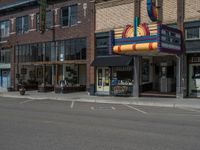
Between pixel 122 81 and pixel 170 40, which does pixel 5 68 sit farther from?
pixel 170 40

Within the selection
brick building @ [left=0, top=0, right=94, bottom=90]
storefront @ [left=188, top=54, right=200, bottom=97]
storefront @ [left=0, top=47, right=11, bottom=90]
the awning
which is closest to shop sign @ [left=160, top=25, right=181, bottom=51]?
storefront @ [left=188, top=54, right=200, bottom=97]

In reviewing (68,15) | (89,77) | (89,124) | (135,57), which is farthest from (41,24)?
(89,124)

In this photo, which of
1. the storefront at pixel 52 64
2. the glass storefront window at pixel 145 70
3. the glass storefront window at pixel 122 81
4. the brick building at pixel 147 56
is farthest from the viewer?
the storefront at pixel 52 64

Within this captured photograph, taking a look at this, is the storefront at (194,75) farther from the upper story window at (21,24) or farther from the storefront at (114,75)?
the upper story window at (21,24)

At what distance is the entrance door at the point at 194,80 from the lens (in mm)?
27156

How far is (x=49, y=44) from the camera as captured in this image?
39.2 m

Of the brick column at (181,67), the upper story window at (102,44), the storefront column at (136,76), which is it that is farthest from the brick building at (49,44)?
the brick column at (181,67)

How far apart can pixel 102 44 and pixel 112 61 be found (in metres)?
2.36

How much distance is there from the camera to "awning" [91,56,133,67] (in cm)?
2995

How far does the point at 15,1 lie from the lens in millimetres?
44531

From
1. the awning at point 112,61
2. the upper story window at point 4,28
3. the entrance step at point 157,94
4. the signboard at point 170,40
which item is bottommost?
the entrance step at point 157,94

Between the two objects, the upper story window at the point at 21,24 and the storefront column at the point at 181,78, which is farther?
the upper story window at the point at 21,24

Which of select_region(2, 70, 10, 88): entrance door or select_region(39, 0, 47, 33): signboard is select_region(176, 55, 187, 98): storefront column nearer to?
select_region(39, 0, 47, 33): signboard

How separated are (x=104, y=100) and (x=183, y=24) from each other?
301 inches
